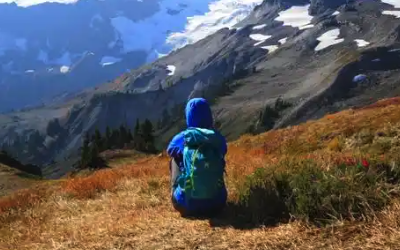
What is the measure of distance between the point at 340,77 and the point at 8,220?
170 metres

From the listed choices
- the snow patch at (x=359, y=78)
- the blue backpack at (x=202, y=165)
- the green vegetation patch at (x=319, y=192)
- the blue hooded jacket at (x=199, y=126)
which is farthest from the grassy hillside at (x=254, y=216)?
the snow patch at (x=359, y=78)

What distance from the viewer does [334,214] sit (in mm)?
7996

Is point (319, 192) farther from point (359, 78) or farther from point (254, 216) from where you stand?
point (359, 78)

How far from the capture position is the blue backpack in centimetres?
961

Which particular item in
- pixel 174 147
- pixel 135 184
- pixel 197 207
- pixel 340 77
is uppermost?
pixel 174 147

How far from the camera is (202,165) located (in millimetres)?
9617

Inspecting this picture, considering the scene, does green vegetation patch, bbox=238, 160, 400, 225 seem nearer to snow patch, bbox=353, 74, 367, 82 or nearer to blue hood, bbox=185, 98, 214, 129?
blue hood, bbox=185, 98, 214, 129

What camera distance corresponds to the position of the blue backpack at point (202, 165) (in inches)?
378

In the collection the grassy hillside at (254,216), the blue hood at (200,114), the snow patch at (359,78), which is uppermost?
the blue hood at (200,114)

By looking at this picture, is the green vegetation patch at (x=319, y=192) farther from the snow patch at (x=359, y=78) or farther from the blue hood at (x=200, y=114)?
the snow patch at (x=359, y=78)

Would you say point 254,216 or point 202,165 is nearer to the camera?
point 254,216

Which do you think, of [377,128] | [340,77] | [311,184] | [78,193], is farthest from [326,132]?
[340,77]

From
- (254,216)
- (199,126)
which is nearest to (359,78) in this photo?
(199,126)

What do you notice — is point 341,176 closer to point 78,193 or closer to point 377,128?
point 78,193
